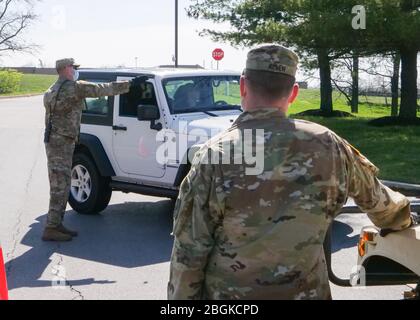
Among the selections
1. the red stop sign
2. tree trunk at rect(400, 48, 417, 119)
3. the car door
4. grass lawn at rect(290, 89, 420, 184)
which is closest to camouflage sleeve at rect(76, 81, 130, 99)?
the car door

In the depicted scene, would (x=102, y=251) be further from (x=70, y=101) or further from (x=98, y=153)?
(x=98, y=153)

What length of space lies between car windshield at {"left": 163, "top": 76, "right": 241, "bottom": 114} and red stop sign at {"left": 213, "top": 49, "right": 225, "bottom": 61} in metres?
17.5

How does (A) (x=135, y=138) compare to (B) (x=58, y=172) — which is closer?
(B) (x=58, y=172)

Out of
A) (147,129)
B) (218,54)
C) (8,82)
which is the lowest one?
(147,129)

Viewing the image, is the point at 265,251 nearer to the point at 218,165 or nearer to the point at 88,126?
the point at 218,165

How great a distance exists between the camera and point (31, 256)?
6801 millimetres

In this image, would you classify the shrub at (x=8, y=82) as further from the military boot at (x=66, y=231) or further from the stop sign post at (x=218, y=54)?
the military boot at (x=66, y=231)

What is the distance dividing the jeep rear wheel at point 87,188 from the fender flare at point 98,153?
0.13 metres

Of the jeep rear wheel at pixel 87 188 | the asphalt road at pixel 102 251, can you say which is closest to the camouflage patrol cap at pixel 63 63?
the jeep rear wheel at pixel 87 188

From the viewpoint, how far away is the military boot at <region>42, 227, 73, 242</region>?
24.1ft

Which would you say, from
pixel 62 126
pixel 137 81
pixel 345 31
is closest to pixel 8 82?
pixel 345 31

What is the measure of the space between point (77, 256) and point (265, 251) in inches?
189

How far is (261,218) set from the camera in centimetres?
233

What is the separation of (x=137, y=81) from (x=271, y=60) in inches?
237
